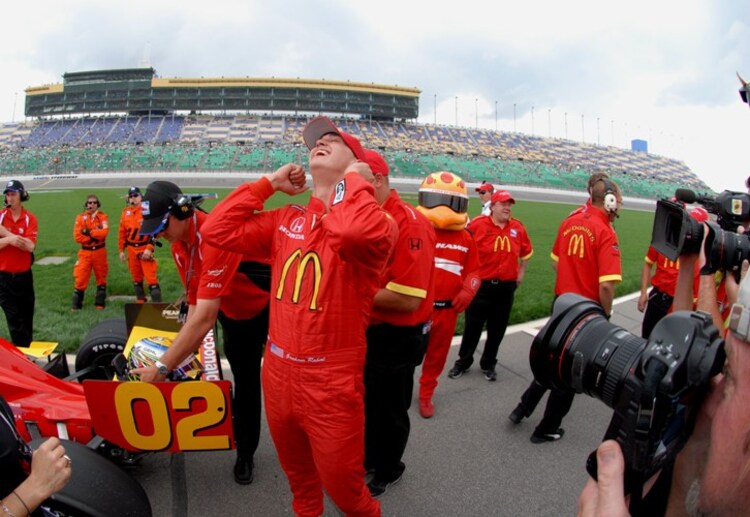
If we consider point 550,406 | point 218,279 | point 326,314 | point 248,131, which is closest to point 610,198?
point 550,406

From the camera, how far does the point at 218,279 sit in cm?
261

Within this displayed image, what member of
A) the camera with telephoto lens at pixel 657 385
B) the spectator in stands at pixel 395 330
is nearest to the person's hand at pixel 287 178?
the spectator in stands at pixel 395 330

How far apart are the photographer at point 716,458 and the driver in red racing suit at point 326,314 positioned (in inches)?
45.1

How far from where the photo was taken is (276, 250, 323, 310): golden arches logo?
209 centimetres

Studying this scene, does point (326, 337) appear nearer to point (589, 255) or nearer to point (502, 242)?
point (589, 255)

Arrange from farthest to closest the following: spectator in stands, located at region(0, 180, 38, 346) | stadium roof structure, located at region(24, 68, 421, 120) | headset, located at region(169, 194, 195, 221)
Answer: stadium roof structure, located at region(24, 68, 421, 120) < spectator in stands, located at region(0, 180, 38, 346) < headset, located at region(169, 194, 195, 221)

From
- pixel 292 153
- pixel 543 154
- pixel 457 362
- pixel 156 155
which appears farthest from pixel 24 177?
pixel 543 154

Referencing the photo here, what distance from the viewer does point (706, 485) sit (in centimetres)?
101

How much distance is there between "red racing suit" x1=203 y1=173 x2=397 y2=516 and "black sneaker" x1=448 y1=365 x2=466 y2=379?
107 inches

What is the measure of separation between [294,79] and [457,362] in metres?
75.4

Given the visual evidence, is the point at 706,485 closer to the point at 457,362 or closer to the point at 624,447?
the point at 624,447

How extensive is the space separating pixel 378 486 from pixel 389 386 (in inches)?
→ 27.6

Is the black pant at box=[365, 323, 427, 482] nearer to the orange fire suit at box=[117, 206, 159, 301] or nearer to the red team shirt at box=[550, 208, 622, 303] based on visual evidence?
the red team shirt at box=[550, 208, 622, 303]

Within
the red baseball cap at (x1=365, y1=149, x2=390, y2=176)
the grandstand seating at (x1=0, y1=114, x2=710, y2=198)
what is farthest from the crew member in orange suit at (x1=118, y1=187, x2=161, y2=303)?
the grandstand seating at (x1=0, y1=114, x2=710, y2=198)
